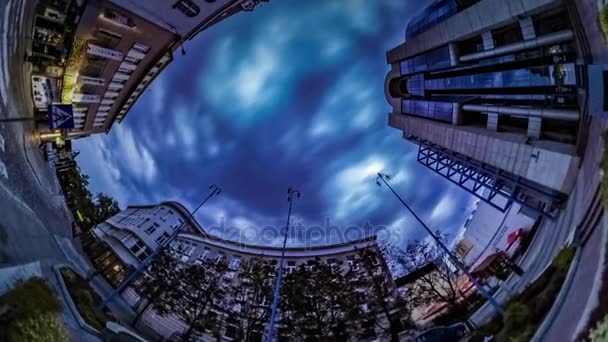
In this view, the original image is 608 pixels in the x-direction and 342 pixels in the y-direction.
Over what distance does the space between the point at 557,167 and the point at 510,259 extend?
13.9 m

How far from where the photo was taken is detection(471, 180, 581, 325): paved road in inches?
589

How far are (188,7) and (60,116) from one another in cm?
2081

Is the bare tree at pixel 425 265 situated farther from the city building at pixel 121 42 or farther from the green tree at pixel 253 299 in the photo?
the city building at pixel 121 42

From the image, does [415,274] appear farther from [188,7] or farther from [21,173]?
[188,7]

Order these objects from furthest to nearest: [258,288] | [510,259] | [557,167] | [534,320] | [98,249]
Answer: [258,288]
[98,249]
[510,259]
[557,167]
[534,320]

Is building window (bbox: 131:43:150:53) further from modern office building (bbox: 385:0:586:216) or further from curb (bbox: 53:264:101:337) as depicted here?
modern office building (bbox: 385:0:586:216)

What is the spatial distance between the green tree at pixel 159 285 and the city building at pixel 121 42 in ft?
73.5

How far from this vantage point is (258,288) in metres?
35.9

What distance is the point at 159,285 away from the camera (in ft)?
104

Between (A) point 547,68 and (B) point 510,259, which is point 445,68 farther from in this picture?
(B) point 510,259

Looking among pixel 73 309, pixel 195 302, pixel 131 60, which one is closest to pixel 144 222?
pixel 195 302

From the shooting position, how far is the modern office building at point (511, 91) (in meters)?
19.7

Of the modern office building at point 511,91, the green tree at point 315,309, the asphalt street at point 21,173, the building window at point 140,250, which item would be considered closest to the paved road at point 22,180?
the asphalt street at point 21,173

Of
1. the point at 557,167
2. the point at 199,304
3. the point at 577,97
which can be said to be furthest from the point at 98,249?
the point at 577,97
